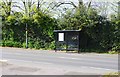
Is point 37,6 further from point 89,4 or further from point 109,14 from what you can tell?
point 109,14

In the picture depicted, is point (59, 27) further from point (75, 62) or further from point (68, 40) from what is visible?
point (75, 62)

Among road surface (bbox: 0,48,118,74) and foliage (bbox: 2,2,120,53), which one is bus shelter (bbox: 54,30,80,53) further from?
road surface (bbox: 0,48,118,74)

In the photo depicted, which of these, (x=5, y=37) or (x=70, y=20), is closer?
(x=70, y=20)

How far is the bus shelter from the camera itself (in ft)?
87.0

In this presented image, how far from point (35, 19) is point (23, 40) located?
294 centimetres

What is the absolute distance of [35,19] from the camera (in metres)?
30.8

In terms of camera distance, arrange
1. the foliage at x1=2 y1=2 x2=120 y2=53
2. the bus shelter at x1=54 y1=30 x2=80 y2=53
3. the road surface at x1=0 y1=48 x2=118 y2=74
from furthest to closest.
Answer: the foliage at x1=2 y1=2 x2=120 y2=53
the bus shelter at x1=54 y1=30 x2=80 y2=53
the road surface at x1=0 y1=48 x2=118 y2=74

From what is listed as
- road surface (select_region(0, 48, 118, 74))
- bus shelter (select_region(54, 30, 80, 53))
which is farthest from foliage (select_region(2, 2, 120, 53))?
road surface (select_region(0, 48, 118, 74))

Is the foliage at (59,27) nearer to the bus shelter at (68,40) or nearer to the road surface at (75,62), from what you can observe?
the bus shelter at (68,40)

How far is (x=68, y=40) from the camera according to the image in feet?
89.0

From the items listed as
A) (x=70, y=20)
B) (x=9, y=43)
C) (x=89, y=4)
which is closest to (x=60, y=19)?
(x=70, y=20)

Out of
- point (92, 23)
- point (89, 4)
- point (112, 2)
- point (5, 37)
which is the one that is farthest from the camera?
point (5, 37)

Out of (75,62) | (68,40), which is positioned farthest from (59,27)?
(75,62)

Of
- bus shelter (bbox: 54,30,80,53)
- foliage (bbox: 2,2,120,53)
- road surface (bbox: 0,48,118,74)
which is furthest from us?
foliage (bbox: 2,2,120,53)
